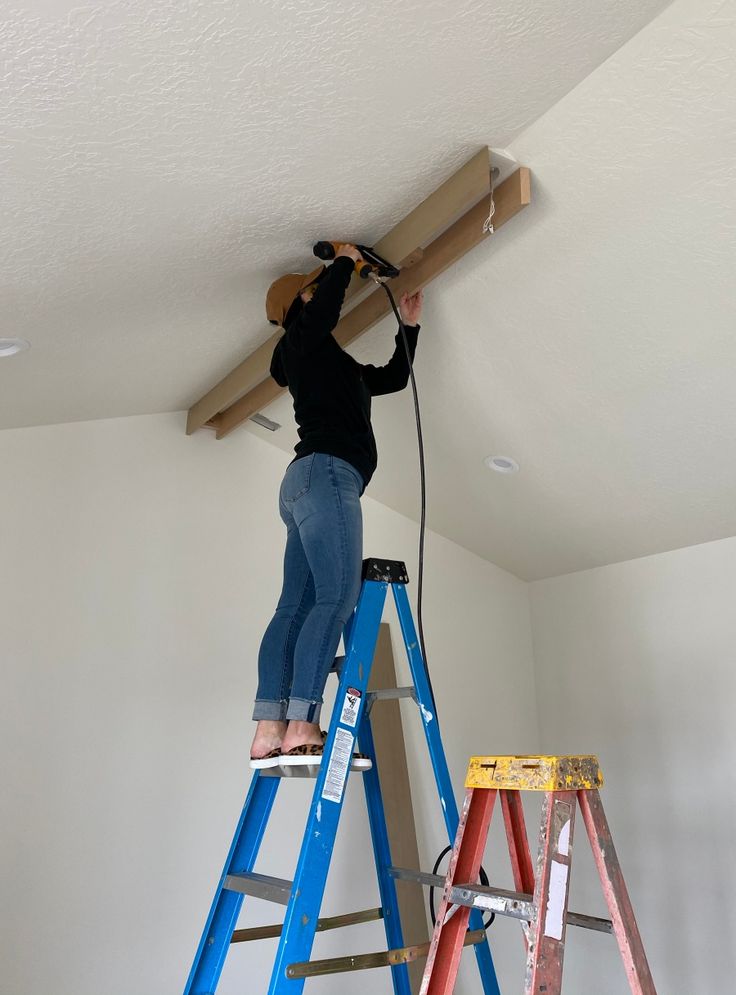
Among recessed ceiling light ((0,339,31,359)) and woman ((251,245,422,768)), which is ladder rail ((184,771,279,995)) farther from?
recessed ceiling light ((0,339,31,359))

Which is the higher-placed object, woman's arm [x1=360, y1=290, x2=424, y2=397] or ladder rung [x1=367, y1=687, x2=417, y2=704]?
woman's arm [x1=360, y1=290, x2=424, y2=397]

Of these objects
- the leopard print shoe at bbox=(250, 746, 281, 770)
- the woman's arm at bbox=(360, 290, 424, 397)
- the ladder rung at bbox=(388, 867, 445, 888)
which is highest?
the woman's arm at bbox=(360, 290, 424, 397)

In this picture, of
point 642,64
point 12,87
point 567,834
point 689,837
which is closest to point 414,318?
point 642,64

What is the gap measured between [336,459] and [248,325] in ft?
2.87

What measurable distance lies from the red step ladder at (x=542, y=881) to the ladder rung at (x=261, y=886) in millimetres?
371

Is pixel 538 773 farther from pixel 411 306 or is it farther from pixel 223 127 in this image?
pixel 411 306

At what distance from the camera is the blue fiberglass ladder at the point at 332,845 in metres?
1.76

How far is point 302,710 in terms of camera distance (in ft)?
6.56

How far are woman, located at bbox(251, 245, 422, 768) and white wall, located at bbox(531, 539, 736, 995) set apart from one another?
1.86 m

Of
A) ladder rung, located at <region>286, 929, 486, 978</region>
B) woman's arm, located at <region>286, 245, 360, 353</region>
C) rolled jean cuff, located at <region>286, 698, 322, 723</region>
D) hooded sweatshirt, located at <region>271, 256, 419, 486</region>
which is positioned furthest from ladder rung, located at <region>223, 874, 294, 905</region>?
woman's arm, located at <region>286, 245, 360, 353</region>

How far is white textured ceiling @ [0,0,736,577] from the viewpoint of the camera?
4.92 ft

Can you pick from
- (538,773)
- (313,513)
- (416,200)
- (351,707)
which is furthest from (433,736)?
(416,200)

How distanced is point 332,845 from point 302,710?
32 centimetres

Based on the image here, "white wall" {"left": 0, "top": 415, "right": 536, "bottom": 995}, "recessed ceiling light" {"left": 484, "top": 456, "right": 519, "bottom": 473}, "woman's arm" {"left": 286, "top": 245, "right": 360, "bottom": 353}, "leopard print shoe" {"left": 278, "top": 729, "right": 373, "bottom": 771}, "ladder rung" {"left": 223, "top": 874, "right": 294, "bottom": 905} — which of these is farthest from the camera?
"recessed ceiling light" {"left": 484, "top": 456, "right": 519, "bottom": 473}
